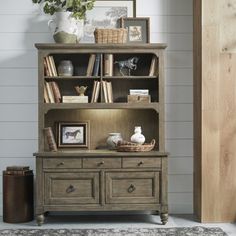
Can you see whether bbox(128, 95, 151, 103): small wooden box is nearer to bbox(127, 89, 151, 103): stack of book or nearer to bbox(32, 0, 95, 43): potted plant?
bbox(127, 89, 151, 103): stack of book

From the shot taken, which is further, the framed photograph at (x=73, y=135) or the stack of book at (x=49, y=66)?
the framed photograph at (x=73, y=135)

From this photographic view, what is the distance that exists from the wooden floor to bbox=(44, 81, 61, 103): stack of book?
1201 mm

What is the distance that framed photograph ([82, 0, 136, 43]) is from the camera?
15.9 feet

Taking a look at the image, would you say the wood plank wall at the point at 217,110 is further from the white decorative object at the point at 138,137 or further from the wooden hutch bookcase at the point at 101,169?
the white decorative object at the point at 138,137

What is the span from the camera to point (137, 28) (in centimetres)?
481

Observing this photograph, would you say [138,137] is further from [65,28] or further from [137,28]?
[65,28]

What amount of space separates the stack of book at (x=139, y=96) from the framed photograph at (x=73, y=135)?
23.3 inches

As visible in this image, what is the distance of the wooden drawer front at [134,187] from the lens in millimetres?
4383

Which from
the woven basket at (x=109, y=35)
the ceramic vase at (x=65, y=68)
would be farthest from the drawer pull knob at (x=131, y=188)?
the woven basket at (x=109, y=35)

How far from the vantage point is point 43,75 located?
14.7 feet

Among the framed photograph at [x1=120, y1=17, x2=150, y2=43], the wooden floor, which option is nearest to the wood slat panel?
the wooden floor

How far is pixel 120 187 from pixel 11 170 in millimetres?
1096

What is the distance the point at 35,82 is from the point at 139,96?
1145 millimetres

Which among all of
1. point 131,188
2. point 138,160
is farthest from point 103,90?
point 131,188
